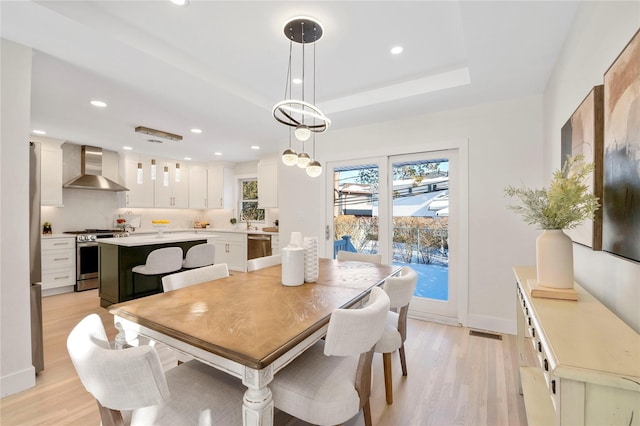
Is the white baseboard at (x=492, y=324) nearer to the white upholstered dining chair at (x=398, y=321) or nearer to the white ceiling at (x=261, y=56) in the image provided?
the white upholstered dining chair at (x=398, y=321)

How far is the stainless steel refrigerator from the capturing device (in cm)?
219

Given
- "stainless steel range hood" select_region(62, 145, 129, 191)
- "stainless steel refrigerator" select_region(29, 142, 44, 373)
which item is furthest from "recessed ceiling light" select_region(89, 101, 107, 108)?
"stainless steel range hood" select_region(62, 145, 129, 191)

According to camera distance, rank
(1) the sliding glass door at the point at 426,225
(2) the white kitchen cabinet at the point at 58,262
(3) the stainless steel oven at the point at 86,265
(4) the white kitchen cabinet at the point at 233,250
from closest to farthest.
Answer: (1) the sliding glass door at the point at 426,225, (2) the white kitchen cabinet at the point at 58,262, (3) the stainless steel oven at the point at 86,265, (4) the white kitchen cabinet at the point at 233,250

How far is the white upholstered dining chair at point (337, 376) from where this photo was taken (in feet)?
3.69

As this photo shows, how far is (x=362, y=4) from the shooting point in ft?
6.11

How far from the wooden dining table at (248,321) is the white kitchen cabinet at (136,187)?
4.98 m

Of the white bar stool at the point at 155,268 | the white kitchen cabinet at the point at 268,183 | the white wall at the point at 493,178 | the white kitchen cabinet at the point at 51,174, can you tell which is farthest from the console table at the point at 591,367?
the white kitchen cabinet at the point at 51,174

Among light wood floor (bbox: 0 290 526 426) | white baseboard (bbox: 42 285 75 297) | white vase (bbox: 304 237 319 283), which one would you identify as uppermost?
white vase (bbox: 304 237 319 283)

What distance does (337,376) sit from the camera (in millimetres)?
1327

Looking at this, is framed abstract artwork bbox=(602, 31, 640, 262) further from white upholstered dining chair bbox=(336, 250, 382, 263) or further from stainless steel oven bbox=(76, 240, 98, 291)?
stainless steel oven bbox=(76, 240, 98, 291)

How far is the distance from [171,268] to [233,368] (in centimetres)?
285

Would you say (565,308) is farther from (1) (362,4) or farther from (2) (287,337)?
(1) (362,4)

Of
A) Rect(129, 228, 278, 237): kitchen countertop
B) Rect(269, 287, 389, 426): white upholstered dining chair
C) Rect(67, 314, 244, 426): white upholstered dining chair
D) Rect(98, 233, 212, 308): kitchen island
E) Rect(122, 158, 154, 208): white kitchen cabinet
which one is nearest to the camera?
Rect(67, 314, 244, 426): white upholstered dining chair

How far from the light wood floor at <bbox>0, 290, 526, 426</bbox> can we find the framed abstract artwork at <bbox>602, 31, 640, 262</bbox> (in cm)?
132
